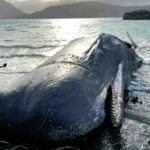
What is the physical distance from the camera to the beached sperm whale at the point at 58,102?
19.2ft

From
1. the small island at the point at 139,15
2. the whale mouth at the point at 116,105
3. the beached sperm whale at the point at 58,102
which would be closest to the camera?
the beached sperm whale at the point at 58,102

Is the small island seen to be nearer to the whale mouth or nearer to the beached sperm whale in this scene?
the whale mouth

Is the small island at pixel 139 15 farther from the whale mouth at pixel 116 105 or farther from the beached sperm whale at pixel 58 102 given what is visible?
the beached sperm whale at pixel 58 102

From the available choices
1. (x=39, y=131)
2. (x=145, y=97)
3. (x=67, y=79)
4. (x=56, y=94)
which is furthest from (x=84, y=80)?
(x=145, y=97)

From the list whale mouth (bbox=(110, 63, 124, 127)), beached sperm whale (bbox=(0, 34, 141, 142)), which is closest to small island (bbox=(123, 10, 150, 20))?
whale mouth (bbox=(110, 63, 124, 127))

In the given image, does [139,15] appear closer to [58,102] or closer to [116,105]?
[116,105]

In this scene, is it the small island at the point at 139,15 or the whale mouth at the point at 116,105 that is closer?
the whale mouth at the point at 116,105

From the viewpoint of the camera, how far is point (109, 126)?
22.4 ft

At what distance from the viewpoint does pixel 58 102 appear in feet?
19.5

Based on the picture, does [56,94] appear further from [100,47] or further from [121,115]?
[100,47]

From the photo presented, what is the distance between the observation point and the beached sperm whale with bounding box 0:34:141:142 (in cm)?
585

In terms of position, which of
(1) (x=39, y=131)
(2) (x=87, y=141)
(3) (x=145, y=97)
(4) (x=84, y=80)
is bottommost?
(3) (x=145, y=97)

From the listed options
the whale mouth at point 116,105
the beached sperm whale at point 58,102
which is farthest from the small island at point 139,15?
the beached sperm whale at point 58,102

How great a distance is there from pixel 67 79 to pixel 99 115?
0.80 meters
